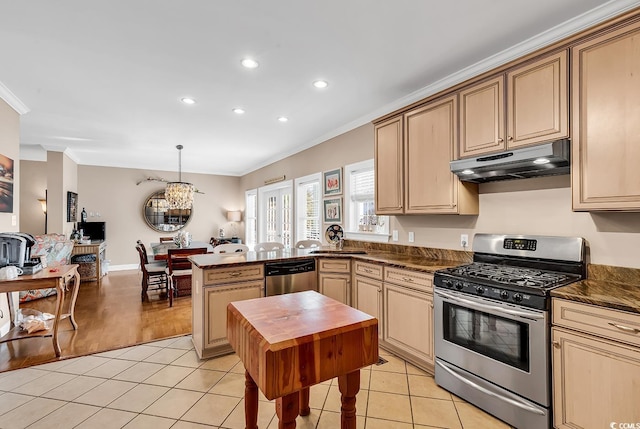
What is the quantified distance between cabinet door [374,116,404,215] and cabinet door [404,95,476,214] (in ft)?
0.31

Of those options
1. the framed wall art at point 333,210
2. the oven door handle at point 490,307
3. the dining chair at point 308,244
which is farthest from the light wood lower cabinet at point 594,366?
the dining chair at point 308,244

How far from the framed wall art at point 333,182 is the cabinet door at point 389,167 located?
3.75 feet

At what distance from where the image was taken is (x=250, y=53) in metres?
2.59

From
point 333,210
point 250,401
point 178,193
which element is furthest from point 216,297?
point 178,193

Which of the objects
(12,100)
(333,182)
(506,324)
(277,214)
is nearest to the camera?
(506,324)

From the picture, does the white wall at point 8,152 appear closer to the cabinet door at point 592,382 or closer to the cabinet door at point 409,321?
the cabinet door at point 409,321

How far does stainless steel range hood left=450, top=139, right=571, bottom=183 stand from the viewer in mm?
2027

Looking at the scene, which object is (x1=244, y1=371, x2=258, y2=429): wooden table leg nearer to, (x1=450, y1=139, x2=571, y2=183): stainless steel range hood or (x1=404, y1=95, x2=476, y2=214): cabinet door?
(x1=404, y1=95, x2=476, y2=214): cabinet door

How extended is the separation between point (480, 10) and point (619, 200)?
148 centimetres

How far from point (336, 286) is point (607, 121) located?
8.59 feet

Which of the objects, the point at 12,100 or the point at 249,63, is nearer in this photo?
the point at 249,63

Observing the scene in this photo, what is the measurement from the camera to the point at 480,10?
80.9 inches

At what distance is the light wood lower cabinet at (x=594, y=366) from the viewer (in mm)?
1537

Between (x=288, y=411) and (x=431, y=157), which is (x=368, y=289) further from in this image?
(x=288, y=411)
